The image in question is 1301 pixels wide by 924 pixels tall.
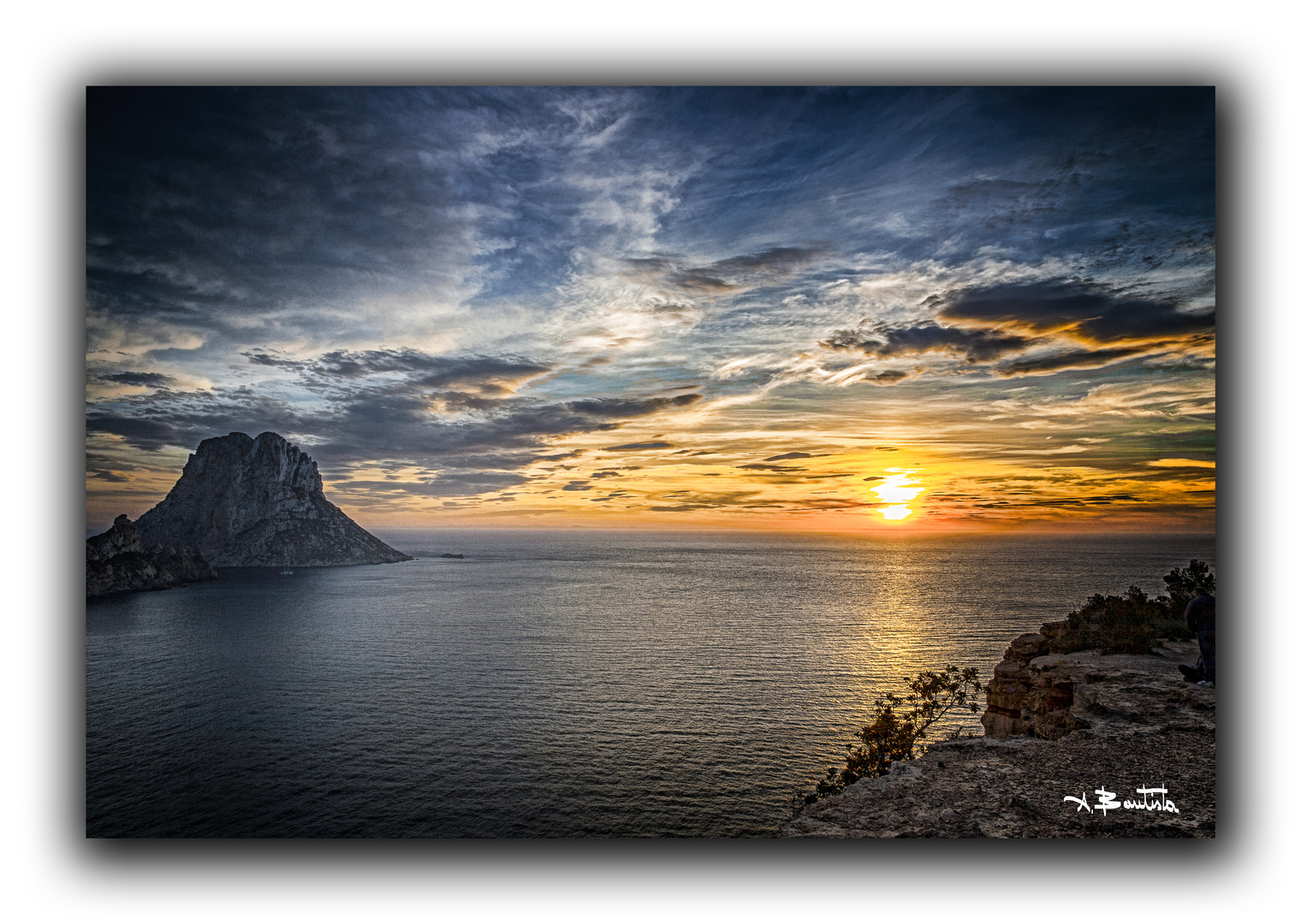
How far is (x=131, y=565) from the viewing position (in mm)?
6457

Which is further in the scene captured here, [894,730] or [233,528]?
[233,528]

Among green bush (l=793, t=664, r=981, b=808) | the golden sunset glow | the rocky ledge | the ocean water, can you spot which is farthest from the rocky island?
green bush (l=793, t=664, r=981, b=808)

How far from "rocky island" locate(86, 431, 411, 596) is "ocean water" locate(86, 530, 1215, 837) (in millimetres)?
453

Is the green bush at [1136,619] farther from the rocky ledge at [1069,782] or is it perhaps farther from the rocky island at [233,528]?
the rocky island at [233,528]

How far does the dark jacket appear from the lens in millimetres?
4887

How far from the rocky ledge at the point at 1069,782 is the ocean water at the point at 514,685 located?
127 cm

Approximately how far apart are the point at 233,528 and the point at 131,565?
7.75ft

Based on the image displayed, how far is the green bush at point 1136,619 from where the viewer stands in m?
5.11

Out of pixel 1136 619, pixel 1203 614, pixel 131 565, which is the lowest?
pixel 1136 619
